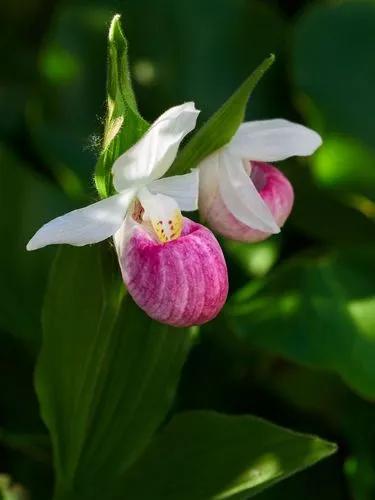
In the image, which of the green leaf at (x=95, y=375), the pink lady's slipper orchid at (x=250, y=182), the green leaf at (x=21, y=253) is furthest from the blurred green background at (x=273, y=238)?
the pink lady's slipper orchid at (x=250, y=182)

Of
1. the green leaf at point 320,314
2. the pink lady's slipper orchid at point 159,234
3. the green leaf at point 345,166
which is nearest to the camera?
the pink lady's slipper orchid at point 159,234

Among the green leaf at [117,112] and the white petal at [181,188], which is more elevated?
the green leaf at [117,112]

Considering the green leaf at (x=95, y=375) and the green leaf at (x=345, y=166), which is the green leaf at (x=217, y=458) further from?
the green leaf at (x=345, y=166)

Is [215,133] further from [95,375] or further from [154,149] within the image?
[95,375]

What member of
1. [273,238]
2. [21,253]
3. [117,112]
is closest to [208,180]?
[117,112]

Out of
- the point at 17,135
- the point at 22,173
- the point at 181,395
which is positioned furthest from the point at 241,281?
the point at 17,135

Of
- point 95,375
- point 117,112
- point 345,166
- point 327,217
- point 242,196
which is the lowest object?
point 327,217

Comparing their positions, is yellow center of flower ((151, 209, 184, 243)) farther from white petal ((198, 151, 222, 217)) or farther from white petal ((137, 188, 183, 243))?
white petal ((198, 151, 222, 217))
